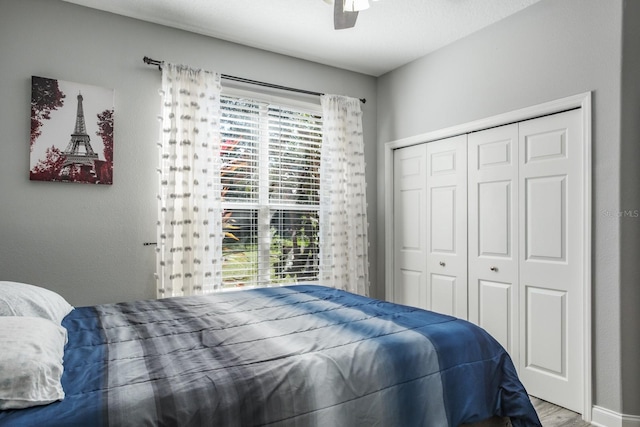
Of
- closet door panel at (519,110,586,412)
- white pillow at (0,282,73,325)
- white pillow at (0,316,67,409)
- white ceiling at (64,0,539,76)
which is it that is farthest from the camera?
white ceiling at (64,0,539,76)

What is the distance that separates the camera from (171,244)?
2990 mm

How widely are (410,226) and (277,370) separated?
9.00 ft

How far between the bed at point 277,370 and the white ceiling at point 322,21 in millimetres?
2095

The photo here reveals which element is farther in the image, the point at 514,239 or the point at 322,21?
the point at 322,21

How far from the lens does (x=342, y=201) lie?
3.88 meters

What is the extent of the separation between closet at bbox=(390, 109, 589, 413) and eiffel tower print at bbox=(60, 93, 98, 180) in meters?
2.69

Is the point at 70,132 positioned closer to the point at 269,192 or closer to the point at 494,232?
the point at 269,192

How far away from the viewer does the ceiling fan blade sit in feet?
7.00

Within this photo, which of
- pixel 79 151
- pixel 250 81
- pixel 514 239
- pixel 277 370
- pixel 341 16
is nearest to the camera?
pixel 277 370

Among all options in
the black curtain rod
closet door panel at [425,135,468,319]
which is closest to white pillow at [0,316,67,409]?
the black curtain rod

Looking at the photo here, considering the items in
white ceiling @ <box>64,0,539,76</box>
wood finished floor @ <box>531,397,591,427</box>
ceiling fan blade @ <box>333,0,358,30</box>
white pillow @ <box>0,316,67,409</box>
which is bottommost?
wood finished floor @ <box>531,397,591,427</box>

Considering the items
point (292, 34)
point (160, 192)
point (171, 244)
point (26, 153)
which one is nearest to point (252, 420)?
point (171, 244)

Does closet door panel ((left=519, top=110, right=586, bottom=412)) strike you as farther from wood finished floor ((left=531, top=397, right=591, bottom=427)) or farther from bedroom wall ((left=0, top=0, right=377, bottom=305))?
bedroom wall ((left=0, top=0, right=377, bottom=305))

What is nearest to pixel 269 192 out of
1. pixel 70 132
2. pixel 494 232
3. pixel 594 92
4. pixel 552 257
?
pixel 70 132
